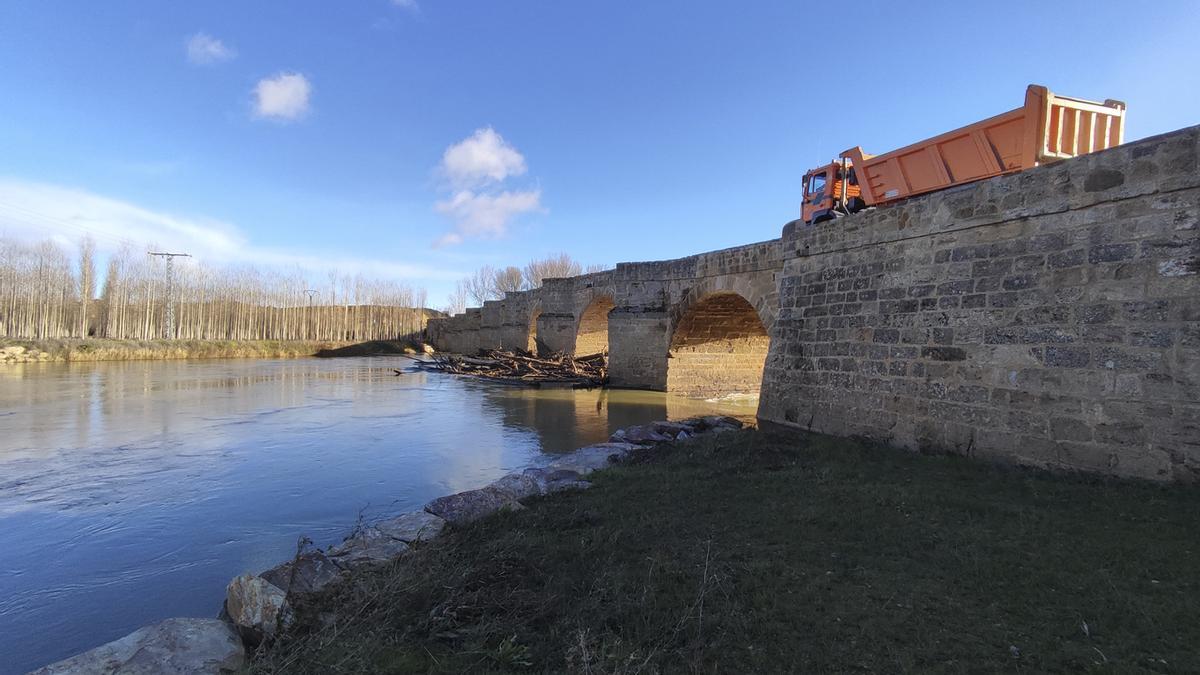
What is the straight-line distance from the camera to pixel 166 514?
Answer: 17.8ft

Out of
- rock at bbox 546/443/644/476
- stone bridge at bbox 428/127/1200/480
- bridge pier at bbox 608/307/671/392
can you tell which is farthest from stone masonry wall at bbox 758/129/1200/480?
bridge pier at bbox 608/307/671/392

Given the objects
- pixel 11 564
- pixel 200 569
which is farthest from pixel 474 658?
pixel 11 564

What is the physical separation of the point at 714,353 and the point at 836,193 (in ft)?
21.0

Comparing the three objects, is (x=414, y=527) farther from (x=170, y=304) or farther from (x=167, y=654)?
(x=170, y=304)

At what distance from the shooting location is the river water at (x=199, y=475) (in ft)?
12.5

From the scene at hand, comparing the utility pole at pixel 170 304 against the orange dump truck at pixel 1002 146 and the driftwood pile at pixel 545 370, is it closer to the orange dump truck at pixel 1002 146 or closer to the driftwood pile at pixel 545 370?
the driftwood pile at pixel 545 370

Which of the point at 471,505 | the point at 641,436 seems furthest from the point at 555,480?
the point at 641,436

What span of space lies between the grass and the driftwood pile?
1397cm

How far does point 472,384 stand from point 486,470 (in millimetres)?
12759

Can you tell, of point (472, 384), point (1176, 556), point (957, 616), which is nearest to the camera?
point (957, 616)

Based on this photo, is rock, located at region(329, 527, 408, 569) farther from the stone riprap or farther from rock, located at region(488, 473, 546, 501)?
rock, located at region(488, 473, 546, 501)

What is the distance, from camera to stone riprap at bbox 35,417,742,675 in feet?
8.05

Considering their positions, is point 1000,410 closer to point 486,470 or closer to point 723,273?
point 486,470

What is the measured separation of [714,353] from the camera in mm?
17078
